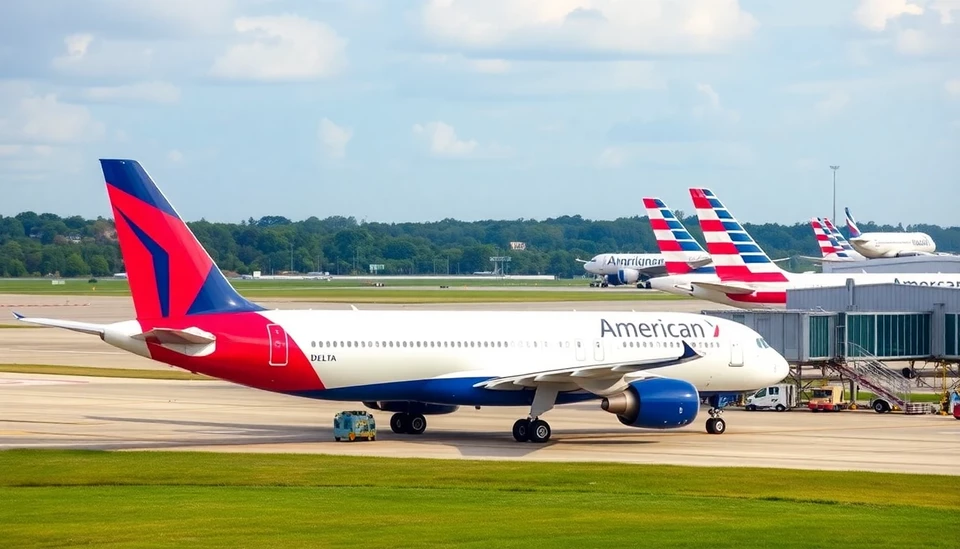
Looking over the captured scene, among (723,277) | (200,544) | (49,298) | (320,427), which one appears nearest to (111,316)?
(49,298)

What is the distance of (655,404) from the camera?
1476 inches

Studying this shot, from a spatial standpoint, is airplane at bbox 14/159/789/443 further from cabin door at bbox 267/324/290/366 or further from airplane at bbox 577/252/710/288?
airplane at bbox 577/252/710/288

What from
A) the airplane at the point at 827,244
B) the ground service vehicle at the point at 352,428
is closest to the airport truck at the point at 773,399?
the ground service vehicle at the point at 352,428

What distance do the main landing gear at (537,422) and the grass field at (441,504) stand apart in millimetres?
5034

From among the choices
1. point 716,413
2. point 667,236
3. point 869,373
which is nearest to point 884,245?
point 667,236

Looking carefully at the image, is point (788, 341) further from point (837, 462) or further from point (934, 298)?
point (837, 462)

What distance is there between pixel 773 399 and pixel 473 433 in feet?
49.8

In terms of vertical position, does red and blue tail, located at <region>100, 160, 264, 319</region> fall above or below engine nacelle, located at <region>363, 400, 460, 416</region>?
above

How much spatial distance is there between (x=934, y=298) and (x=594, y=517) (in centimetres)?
3550

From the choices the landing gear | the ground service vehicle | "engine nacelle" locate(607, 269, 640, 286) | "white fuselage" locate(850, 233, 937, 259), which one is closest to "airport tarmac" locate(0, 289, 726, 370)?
the landing gear

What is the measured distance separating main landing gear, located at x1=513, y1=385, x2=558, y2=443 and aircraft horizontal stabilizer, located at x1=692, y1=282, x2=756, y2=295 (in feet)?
96.5

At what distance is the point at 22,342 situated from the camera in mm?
86062

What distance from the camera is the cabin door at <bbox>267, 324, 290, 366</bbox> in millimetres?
36781

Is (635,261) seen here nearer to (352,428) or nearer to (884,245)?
(884,245)
